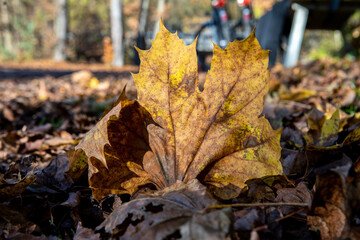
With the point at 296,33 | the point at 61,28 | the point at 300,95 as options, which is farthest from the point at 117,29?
the point at 300,95

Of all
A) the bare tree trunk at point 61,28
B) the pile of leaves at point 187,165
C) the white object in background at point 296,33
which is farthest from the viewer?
the bare tree trunk at point 61,28

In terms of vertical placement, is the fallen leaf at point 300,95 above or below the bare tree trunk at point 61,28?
below

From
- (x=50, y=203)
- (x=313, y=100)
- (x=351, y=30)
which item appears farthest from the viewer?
(x=351, y=30)

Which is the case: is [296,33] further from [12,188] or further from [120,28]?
[120,28]

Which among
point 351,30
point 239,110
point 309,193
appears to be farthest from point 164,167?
point 351,30

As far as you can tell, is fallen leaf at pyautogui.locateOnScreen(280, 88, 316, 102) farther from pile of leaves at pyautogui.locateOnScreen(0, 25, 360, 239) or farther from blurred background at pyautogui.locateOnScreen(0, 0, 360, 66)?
blurred background at pyautogui.locateOnScreen(0, 0, 360, 66)

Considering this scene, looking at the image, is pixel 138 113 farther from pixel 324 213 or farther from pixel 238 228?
pixel 324 213

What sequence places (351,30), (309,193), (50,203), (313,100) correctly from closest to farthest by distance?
(309,193), (50,203), (313,100), (351,30)

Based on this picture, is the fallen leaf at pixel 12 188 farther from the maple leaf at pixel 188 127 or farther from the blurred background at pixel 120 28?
the blurred background at pixel 120 28

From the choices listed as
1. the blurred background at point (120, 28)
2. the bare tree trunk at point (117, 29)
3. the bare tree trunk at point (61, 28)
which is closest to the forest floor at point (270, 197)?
the blurred background at point (120, 28)
